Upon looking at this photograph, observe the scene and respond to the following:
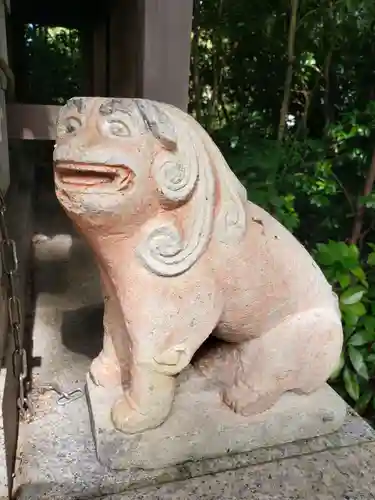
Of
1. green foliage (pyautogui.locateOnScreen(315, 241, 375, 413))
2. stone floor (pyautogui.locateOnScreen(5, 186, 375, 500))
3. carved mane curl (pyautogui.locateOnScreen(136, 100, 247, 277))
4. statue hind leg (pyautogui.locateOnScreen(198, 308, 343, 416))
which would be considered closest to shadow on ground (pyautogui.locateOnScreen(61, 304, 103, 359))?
stone floor (pyautogui.locateOnScreen(5, 186, 375, 500))

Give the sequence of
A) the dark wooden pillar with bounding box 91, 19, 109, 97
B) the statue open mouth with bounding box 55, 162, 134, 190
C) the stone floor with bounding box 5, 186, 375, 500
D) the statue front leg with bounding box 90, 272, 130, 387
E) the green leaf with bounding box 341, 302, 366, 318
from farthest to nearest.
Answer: the dark wooden pillar with bounding box 91, 19, 109, 97 < the green leaf with bounding box 341, 302, 366, 318 < the statue front leg with bounding box 90, 272, 130, 387 < the stone floor with bounding box 5, 186, 375, 500 < the statue open mouth with bounding box 55, 162, 134, 190

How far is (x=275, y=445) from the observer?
1.03 m

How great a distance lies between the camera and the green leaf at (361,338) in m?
1.47

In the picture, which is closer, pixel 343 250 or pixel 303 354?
pixel 303 354

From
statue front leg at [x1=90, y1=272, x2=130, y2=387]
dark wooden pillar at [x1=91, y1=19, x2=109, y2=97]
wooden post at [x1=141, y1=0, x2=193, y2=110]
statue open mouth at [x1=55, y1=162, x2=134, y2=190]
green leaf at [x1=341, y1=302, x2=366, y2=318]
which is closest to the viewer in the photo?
statue open mouth at [x1=55, y1=162, x2=134, y2=190]

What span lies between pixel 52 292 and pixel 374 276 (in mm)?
1041

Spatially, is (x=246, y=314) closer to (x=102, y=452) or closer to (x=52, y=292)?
(x=102, y=452)

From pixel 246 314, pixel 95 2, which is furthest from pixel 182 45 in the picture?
pixel 95 2

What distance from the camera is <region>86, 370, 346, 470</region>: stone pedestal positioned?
0.93 meters

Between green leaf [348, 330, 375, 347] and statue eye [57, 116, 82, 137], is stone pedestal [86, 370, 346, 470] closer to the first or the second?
green leaf [348, 330, 375, 347]

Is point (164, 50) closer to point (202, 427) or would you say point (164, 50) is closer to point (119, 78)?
point (119, 78)

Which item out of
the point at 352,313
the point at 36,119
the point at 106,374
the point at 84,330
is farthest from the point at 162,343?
the point at 36,119

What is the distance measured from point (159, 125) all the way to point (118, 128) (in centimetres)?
6

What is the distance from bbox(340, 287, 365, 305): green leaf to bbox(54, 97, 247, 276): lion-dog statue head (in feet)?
2.39
